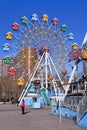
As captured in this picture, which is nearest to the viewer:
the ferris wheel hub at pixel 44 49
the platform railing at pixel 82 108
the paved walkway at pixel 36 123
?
the paved walkway at pixel 36 123

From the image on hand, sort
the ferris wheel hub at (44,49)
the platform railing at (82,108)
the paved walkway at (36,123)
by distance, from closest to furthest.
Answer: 1. the paved walkway at (36,123)
2. the platform railing at (82,108)
3. the ferris wheel hub at (44,49)

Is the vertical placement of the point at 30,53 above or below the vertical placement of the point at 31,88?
above

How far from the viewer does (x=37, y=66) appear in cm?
5409

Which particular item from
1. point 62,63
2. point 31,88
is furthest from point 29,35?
point 31,88

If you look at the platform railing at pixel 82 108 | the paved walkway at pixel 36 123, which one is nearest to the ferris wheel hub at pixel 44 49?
the paved walkway at pixel 36 123

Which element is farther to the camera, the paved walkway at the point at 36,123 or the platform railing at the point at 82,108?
the platform railing at the point at 82,108

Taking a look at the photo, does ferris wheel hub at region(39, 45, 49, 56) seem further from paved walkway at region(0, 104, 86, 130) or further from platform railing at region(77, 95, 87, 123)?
platform railing at region(77, 95, 87, 123)

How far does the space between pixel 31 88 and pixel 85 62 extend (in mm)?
38238

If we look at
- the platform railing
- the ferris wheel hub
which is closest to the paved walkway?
the platform railing

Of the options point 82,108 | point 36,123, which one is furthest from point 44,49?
point 82,108

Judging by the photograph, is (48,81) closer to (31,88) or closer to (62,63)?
(31,88)

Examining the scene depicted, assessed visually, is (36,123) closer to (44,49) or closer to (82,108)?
(82,108)

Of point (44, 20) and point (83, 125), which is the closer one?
point (83, 125)

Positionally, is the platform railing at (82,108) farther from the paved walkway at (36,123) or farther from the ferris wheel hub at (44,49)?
the ferris wheel hub at (44,49)
